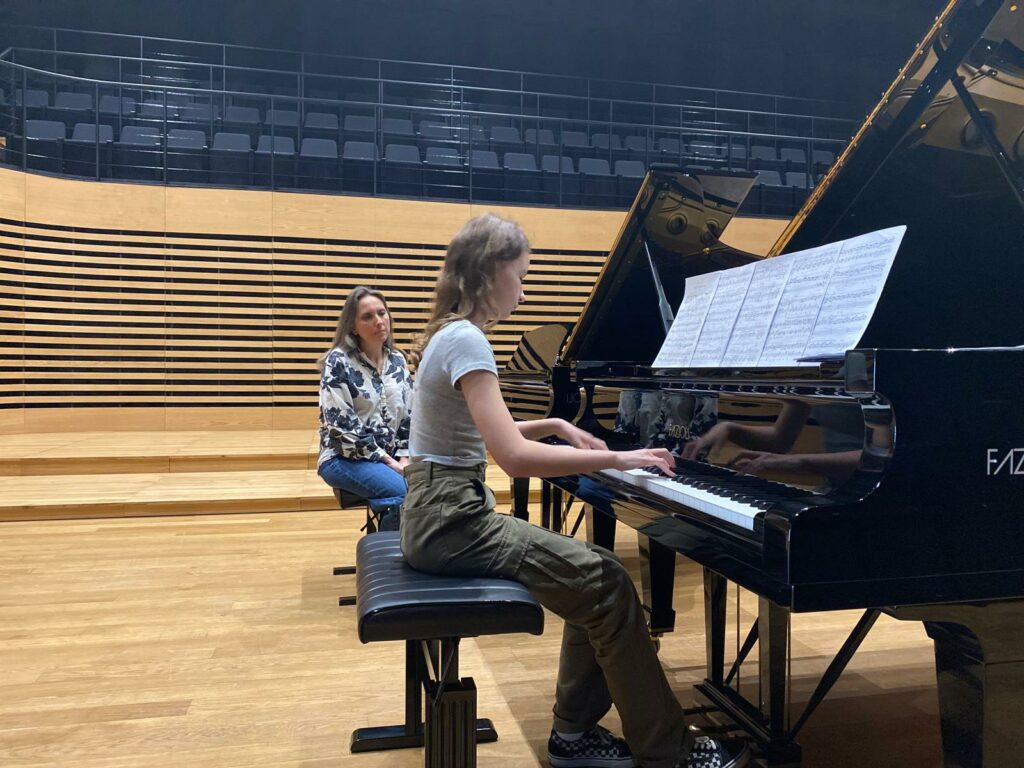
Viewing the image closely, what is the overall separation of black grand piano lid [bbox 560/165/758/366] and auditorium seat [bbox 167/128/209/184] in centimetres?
641

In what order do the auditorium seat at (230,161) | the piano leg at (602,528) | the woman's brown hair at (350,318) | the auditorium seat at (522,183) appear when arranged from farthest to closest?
the auditorium seat at (522,183) < the auditorium seat at (230,161) < the woman's brown hair at (350,318) < the piano leg at (602,528)

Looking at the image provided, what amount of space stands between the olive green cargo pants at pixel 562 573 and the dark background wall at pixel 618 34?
9.24 meters

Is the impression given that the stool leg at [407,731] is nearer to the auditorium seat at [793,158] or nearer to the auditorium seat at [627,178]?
the auditorium seat at [627,178]

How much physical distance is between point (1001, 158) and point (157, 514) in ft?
16.3

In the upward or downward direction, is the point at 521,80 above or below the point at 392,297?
above

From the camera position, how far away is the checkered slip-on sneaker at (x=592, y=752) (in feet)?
6.24

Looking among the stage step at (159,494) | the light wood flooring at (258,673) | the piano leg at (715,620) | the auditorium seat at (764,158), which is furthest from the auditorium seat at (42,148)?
the piano leg at (715,620)

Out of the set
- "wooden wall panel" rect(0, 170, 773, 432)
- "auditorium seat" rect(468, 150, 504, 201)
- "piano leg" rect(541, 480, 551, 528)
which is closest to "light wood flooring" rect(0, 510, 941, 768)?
"piano leg" rect(541, 480, 551, 528)

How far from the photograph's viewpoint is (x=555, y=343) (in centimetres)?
304

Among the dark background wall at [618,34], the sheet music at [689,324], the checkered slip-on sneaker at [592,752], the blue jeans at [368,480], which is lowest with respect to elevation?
the checkered slip-on sneaker at [592,752]

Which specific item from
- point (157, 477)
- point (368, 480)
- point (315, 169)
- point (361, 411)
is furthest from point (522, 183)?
point (368, 480)

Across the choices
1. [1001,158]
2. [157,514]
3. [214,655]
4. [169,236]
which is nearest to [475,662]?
[214,655]

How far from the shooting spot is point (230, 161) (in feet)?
26.1

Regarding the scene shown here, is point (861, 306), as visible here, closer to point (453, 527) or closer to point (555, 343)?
point (453, 527)
